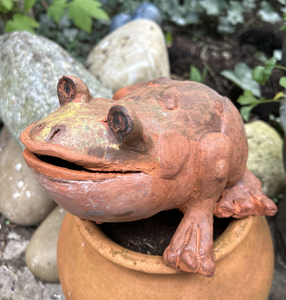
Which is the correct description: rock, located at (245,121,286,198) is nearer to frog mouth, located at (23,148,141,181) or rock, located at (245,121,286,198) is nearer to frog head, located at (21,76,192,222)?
frog head, located at (21,76,192,222)

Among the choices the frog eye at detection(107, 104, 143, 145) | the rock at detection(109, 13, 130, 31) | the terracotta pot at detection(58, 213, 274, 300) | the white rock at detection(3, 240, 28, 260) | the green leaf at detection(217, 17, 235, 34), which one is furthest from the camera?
the green leaf at detection(217, 17, 235, 34)

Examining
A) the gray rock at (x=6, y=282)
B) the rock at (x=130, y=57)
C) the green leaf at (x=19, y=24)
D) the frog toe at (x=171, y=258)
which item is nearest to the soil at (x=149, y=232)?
the frog toe at (x=171, y=258)

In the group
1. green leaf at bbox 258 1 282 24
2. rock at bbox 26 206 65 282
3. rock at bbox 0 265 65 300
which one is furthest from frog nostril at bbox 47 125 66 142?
green leaf at bbox 258 1 282 24

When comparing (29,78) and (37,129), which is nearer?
(37,129)

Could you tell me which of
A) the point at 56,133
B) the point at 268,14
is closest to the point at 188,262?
the point at 56,133

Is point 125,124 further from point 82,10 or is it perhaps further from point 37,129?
point 82,10

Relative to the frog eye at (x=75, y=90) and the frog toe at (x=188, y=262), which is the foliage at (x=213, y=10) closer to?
the frog eye at (x=75, y=90)
